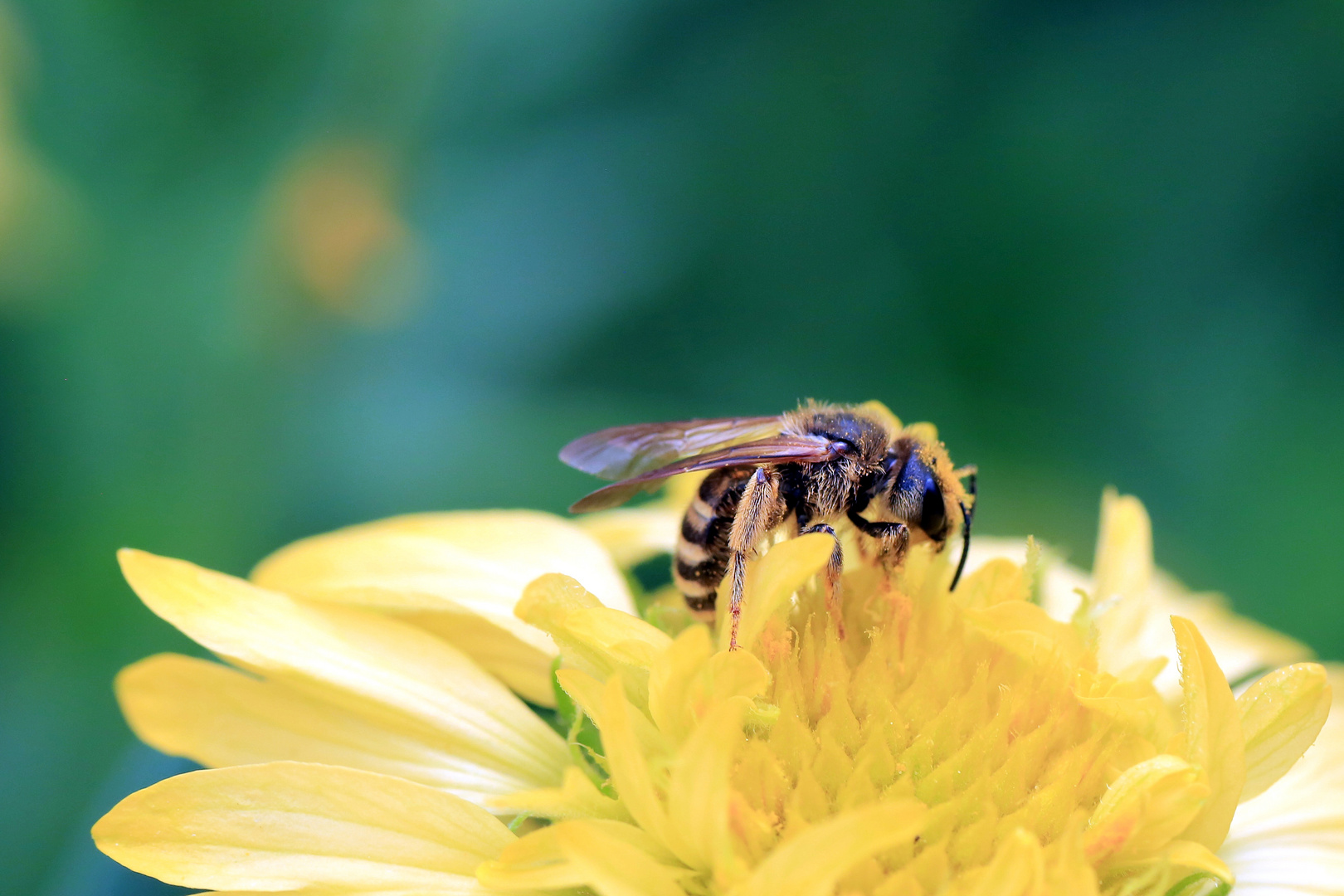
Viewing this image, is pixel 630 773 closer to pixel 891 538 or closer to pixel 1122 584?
pixel 891 538

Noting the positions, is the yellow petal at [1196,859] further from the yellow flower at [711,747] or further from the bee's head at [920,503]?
the bee's head at [920,503]

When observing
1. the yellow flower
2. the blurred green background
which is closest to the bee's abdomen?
the yellow flower

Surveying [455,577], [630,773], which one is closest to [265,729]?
[455,577]

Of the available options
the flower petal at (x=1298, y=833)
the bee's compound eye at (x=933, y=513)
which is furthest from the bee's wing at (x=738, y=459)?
the flower petal at (x=1298, y=833)

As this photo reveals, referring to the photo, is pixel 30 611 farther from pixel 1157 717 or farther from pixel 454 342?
pixel 1157 717

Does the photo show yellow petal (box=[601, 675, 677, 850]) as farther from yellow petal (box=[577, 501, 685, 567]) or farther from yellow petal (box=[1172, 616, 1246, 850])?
yellow petal (box=[577, 501, 685, 567])
